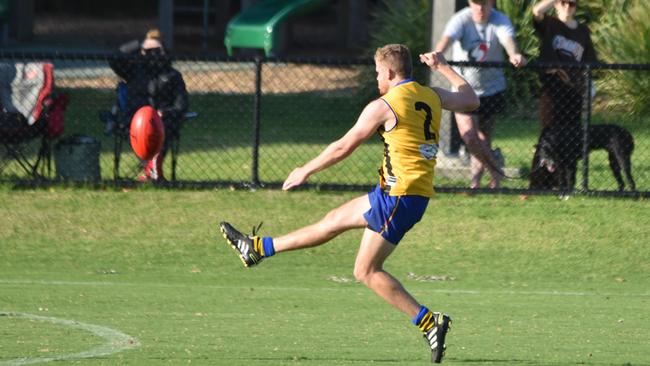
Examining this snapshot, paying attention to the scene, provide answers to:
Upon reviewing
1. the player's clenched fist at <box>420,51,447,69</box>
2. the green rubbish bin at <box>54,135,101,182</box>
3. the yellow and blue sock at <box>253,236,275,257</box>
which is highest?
the player's clenched fist at <box>420,51,447,69</box>

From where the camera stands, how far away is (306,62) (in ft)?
45.1

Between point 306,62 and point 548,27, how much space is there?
231 cm

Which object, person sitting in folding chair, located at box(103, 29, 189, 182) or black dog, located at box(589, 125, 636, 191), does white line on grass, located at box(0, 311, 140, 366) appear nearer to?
person sitting in folding chair, located at box(103, 29, 189, 182)

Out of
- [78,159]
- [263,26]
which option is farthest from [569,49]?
[263,26]

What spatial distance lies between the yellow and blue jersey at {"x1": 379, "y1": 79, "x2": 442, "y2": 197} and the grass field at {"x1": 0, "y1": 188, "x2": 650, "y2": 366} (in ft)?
3.16

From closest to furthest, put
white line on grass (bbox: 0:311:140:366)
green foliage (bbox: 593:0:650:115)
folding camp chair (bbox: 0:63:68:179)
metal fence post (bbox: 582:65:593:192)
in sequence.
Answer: white line on grass (bbox: 0:311:140:366), metal fence post (bbox: 582:65:593:192), folding camp chair (bbox: 0:63:68:179), green foliage (bbox: 593:0:650:115)

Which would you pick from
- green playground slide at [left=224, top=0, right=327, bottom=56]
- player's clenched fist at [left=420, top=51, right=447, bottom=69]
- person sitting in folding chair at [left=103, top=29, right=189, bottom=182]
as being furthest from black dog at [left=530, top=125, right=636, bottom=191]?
green playground slide at [left=224, top=0, right=327, bottom=56]

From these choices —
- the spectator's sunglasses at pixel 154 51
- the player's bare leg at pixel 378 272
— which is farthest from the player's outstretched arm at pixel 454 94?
the spectator's sunglasses at pixel 154 51

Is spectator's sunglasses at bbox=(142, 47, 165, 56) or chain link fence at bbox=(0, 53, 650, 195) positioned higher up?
spectator's sunglasses at bbox=(142, 47, 165, 56)

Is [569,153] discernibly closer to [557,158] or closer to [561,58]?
[557,158]

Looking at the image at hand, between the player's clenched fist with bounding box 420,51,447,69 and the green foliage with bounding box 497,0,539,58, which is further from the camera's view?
the green foliage with bounding box 497,0,539,58

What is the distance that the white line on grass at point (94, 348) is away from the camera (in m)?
7.74

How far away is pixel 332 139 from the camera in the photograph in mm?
17234

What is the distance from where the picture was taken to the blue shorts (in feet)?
25.9
